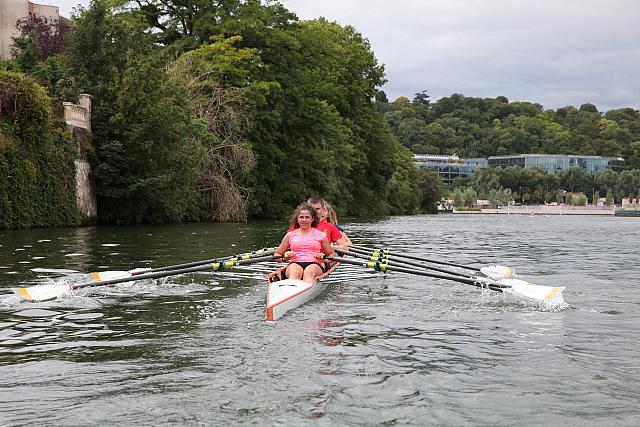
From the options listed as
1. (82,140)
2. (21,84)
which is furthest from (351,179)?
(21,84)

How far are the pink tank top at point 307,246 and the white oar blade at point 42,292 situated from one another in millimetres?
3589

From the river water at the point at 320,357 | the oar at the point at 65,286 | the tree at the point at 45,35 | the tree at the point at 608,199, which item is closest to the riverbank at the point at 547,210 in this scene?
the tree at the point at 608,199

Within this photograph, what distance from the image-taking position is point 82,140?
30.0 metres

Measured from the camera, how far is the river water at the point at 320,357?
545cm

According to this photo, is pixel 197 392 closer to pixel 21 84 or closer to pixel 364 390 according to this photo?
pixel 364 390

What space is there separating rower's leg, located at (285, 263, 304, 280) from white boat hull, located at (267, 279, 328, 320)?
407 millimetres

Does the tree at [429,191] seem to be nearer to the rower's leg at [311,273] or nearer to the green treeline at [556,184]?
the green treeline at [556,184]

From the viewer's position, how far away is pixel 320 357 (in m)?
7.06

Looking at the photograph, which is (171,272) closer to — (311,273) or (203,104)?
(311,273)

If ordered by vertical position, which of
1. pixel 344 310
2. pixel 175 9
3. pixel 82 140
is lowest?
pixel 344 310

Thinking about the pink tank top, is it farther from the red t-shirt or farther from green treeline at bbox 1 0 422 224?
green treeline at bbox 1 0 422 224

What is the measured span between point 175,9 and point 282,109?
8285 mm

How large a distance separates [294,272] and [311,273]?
0.88 ft

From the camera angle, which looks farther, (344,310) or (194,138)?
(194,138)
